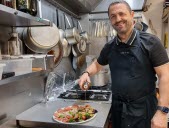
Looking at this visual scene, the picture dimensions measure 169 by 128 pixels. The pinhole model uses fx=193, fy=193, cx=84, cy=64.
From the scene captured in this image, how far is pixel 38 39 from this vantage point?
1.37 metres

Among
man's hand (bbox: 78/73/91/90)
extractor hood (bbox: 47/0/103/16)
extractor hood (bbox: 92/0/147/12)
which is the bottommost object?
man's hand (bbox: 78/73/91/90)

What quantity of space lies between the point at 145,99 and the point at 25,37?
937 mm

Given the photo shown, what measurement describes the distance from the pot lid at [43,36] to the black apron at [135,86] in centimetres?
52

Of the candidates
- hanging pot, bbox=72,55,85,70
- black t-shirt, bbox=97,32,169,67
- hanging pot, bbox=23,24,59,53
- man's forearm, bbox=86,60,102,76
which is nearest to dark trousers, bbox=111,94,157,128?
black t-shirt, bbox=97,32,169,67

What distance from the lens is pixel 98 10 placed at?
2760 mm

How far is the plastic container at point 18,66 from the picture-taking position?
3.05 feet

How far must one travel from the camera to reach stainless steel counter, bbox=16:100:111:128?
113cm

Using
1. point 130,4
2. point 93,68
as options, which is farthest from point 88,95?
point 130,4

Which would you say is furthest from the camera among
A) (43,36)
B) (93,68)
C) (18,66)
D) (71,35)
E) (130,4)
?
(130,4)

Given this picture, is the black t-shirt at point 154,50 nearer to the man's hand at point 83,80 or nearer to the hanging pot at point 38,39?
the man's hand at point 83,80

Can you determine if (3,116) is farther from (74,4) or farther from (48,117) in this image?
(74,4)

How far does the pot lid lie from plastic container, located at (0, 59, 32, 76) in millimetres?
315

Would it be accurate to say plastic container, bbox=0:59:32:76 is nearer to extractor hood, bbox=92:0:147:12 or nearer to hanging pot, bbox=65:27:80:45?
hanging pot, bbox=65:27:80:45

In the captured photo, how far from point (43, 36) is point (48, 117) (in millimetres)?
581
